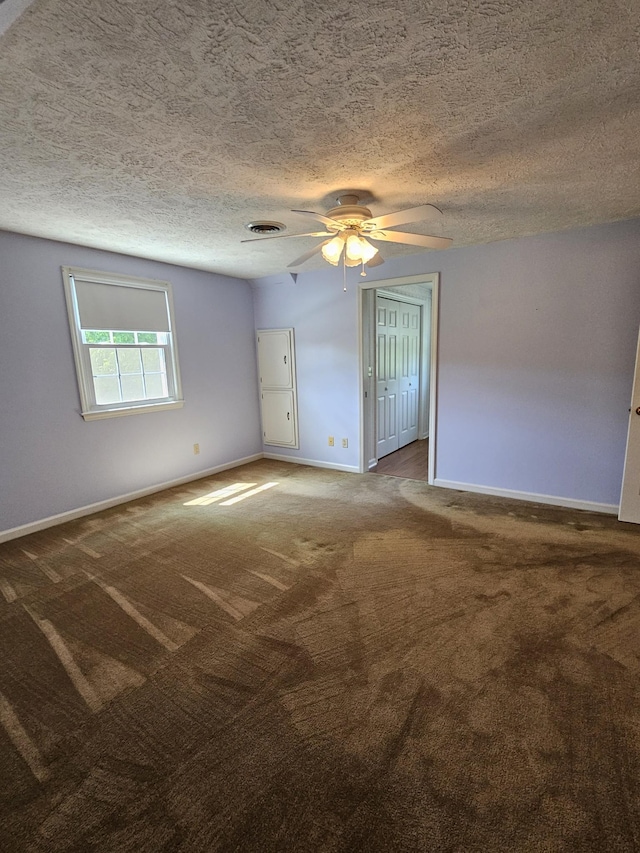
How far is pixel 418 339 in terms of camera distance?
19.2 feet

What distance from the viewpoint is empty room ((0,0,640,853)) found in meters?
1.21

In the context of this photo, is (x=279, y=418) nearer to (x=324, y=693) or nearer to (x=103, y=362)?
(x=103, y=362)

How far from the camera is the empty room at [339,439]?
1.21 m

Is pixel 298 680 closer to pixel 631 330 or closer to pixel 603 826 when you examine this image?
pixel 603 826

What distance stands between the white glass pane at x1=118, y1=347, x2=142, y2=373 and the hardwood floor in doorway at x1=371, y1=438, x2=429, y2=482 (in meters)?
2.81

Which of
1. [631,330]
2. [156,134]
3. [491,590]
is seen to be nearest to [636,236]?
[631,330]

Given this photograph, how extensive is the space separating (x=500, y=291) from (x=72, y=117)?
3.24 meters

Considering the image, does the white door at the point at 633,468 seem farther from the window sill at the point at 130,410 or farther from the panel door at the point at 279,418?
the window sill at the point at 130,410

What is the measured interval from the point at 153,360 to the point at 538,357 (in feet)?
12.2

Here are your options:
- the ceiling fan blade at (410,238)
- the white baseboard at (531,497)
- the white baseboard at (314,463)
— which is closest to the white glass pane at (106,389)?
the white baseboard at (314,463)

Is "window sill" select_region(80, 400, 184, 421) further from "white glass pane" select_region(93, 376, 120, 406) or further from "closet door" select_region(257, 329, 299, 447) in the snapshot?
"closet door" select_region(257, 329, 299, 447)

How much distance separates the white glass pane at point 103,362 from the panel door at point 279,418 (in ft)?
6.36

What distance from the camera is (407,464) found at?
486cm

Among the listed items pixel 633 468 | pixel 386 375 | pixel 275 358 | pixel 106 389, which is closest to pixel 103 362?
pixel 106 389
